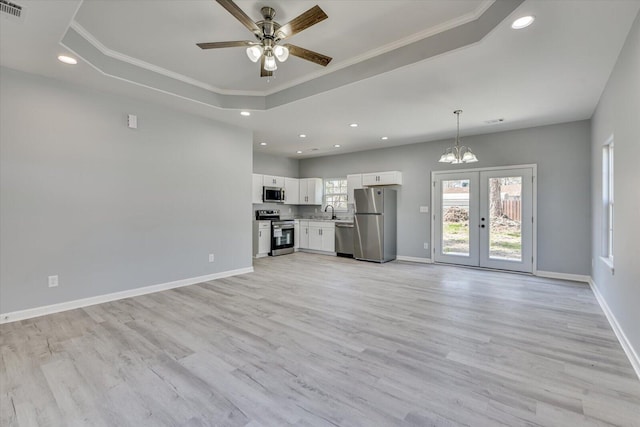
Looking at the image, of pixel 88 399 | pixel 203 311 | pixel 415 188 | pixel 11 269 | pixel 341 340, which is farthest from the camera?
pixel 415 188

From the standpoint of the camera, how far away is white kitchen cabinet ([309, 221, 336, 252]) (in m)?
7.51

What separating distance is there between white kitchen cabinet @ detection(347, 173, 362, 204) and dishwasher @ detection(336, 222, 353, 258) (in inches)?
28.0

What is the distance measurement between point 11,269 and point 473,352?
4.61 metres

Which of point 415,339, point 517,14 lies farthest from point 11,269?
point 517,14

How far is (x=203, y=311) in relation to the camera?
11.2 ft

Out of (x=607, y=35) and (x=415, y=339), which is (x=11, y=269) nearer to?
(x=415, y=339)

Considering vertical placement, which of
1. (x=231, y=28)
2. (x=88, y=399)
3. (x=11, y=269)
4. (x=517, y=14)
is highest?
(x=231, y=28)

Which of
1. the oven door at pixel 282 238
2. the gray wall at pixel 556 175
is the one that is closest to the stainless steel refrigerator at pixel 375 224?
the gray wall at pixel 556 175

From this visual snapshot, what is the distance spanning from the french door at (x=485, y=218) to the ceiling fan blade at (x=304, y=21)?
4.77m

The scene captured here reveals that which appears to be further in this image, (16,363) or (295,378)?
(16,363)

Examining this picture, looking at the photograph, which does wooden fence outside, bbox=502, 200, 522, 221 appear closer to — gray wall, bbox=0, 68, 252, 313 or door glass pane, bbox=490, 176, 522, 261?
door glass pane, bbox=490, 176, 522, 261

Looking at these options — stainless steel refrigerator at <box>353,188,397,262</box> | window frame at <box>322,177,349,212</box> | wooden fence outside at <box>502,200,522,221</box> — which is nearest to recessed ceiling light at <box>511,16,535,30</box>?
wooden fence outside at <box>502,200,522,221</box>

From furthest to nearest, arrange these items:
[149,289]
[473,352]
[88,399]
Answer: [149,289]
[473,352]
[88,399]

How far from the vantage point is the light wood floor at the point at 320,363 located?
5.73 ft
